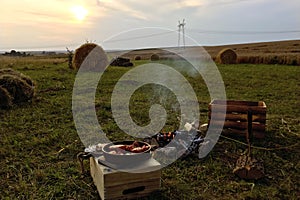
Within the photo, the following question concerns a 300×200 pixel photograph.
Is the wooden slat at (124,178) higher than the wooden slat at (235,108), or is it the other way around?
the wooden slat at (235,108)

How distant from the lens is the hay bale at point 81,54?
15.0m

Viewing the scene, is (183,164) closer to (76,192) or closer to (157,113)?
(76,192)

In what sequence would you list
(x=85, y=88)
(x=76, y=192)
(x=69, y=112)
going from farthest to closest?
1. (x=85, y=88)
2. (x=69, y=112)
3. (x=76, y=192)

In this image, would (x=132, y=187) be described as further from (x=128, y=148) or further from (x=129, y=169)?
(x=128, y=148)

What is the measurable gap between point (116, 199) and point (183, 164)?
1104mm

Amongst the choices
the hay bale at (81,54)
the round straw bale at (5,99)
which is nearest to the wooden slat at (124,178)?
the round straw bale at (5,99)

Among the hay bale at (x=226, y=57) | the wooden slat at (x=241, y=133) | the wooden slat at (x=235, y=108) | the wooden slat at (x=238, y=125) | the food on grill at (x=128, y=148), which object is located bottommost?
the wooden slat at (x=241, y=133)

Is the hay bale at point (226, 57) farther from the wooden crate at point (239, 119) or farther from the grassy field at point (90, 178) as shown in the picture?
the wooden crate at point (239, 119)

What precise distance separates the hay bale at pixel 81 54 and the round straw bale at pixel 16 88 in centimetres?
783

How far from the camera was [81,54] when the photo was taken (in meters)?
15.3

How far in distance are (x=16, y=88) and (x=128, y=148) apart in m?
4.95

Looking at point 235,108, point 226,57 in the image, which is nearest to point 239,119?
point 235,108

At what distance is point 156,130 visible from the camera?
489 centimetres

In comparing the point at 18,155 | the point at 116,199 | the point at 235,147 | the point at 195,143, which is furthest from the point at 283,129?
the point at 18,155
